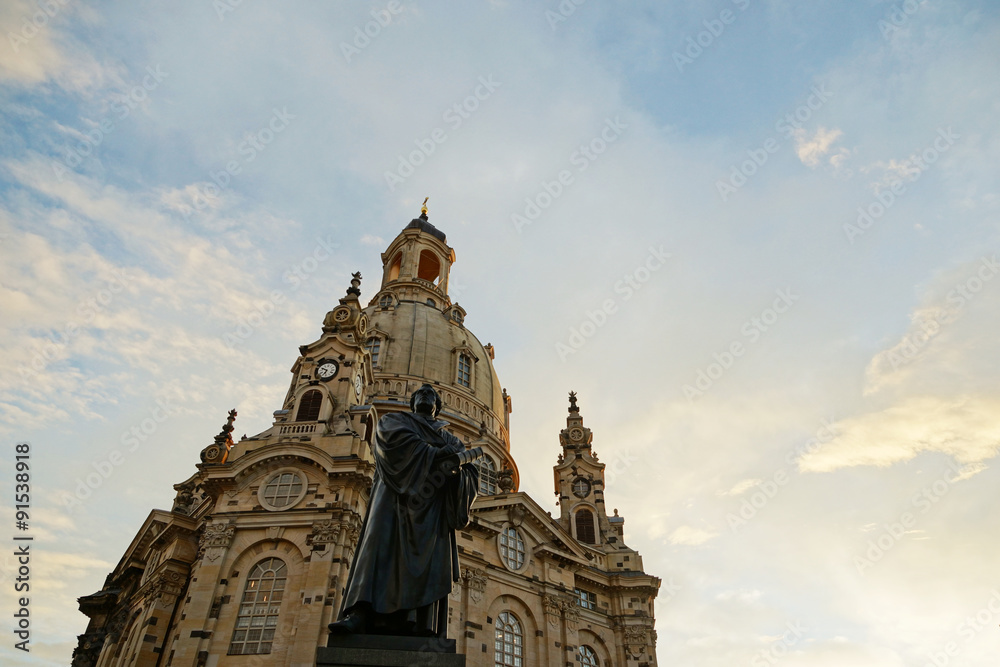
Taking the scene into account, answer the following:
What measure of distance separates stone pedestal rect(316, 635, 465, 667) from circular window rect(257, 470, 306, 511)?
22.9 metres

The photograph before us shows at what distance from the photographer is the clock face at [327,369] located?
3409 centimetres

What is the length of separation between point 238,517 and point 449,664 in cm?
2418

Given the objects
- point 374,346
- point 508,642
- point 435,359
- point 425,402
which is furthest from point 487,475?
point 425,402

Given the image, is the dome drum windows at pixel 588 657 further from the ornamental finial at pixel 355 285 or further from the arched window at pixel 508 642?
the ornamental finial at pixel 355 285

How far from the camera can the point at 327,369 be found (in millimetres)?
34344

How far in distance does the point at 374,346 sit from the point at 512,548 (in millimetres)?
19751

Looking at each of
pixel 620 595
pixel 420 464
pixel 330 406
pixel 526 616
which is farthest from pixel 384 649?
pixel 620 595

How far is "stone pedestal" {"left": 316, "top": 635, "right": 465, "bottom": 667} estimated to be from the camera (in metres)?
6.67

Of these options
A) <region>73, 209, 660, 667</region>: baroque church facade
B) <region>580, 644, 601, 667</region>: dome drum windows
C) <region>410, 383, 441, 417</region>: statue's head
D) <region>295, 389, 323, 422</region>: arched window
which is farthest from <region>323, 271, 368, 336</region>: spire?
<region>410, 383, 441, 417</region>: statue's head

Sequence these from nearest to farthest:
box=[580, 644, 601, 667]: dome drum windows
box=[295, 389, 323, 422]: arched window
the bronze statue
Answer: the bronze statue → box=[295, 389, 323, 422]: arched window → box=[580, 644, 601, 667]: dome drum windows

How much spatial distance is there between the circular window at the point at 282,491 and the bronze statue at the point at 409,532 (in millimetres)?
22108

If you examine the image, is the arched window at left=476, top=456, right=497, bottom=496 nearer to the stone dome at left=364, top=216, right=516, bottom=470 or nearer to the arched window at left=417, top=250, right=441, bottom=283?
the stone dome at left=364, top=216, right=516, bottom=470

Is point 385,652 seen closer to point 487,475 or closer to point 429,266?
point 487,475

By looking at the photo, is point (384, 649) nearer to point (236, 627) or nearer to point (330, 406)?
point (236, 627)
